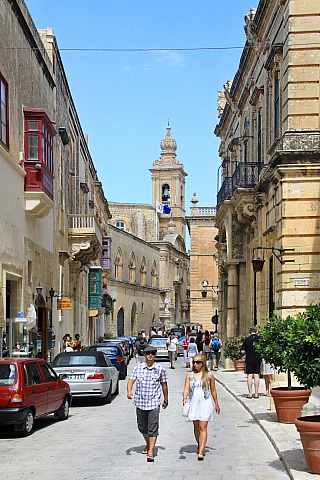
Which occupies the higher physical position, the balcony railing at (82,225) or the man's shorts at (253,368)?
the balcony railing at (82,225)

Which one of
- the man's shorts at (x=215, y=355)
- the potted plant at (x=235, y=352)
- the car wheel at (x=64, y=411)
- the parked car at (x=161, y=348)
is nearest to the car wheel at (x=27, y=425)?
the car wheel at (x=64, y=411)

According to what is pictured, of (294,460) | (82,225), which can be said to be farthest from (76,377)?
(82,225)

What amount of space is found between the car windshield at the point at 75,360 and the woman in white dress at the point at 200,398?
768cm

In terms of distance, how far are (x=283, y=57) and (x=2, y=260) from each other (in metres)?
9.54

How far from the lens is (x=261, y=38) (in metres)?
24.3

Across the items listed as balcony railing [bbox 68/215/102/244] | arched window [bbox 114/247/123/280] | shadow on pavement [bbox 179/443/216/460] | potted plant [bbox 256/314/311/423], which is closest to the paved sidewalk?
potted plant [bbox 256/314/311/423]

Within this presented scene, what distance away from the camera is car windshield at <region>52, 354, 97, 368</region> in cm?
1733

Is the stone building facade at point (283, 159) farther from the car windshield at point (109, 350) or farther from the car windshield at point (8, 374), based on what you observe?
the car windshield at point (8, 374)

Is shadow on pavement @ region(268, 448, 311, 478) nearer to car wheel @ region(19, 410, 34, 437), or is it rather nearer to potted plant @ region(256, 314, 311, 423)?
potted plant @ region(256, 314, 311, 423)

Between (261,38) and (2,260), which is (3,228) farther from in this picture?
(261,38)

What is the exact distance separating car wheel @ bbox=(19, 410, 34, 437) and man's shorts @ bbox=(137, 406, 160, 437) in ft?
9.47

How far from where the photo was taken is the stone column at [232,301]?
99.9ft

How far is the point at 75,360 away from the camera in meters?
17.4

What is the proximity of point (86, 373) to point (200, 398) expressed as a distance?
290 inches
